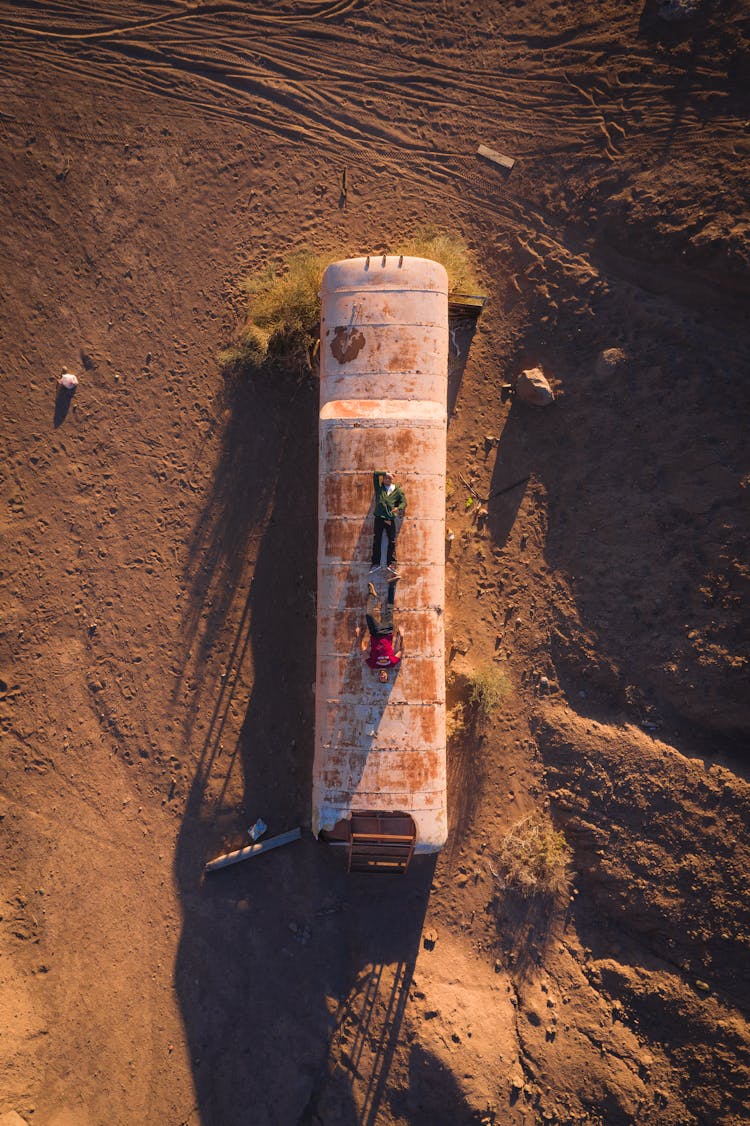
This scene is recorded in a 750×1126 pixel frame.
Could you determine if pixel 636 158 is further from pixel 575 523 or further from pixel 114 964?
pixel 114 964

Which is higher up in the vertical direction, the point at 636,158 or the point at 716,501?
the point at 636,158

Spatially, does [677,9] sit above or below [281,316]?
above

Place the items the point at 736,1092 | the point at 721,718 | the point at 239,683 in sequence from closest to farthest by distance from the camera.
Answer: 1. the point at 736,1092
2. the point at 721,718
3. the point at 239,683

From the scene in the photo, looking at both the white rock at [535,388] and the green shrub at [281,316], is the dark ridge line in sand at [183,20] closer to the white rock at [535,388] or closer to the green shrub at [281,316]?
the green shrub at [281,316]

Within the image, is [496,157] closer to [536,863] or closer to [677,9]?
[677,9]

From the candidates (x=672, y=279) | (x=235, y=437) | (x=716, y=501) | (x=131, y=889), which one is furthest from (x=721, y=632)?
(x=131, y=889)

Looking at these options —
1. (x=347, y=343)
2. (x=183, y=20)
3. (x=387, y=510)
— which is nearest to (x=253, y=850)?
(x=387, y=510)
